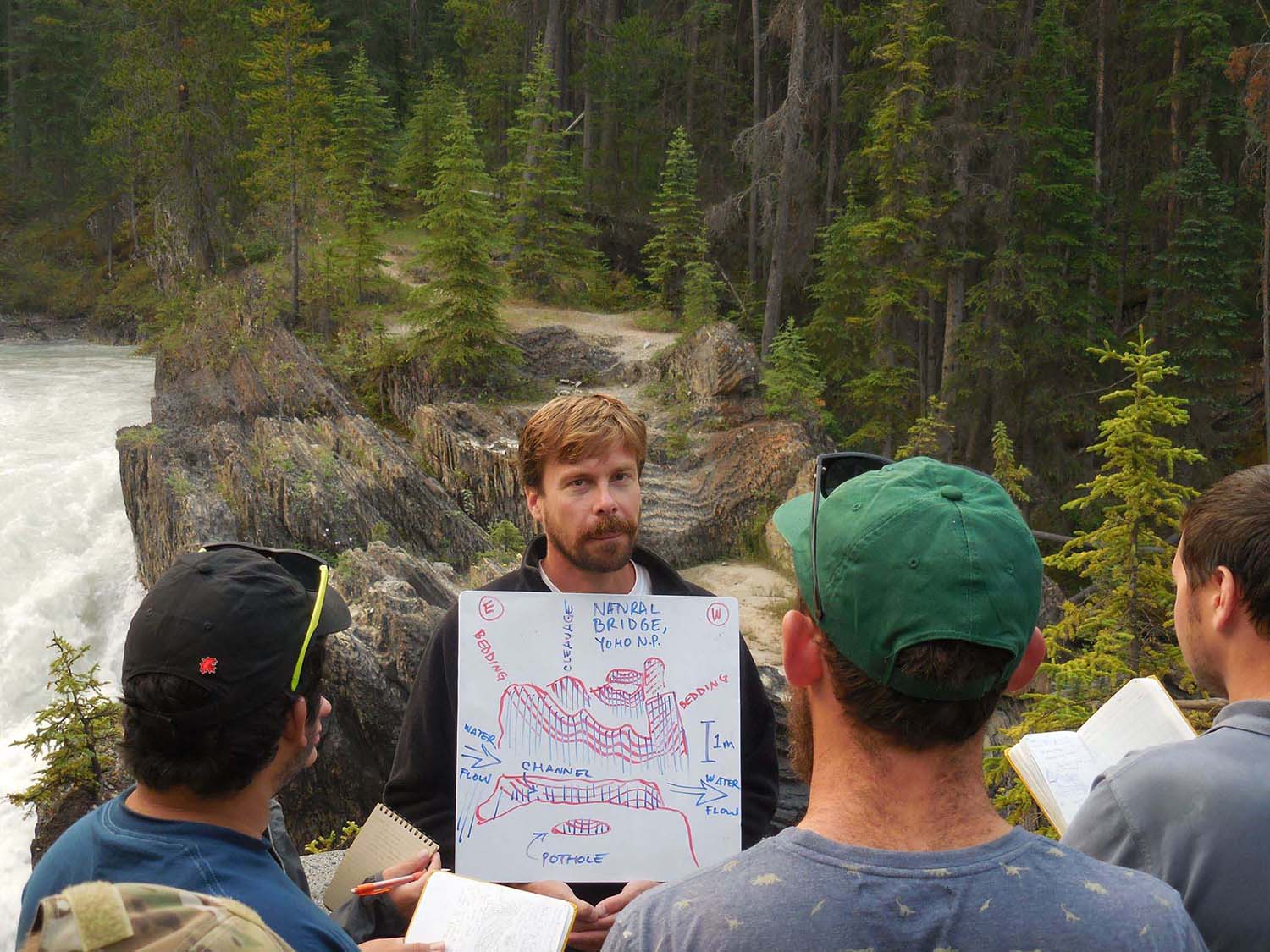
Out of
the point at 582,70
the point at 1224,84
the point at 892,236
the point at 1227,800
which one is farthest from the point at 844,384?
the point at 1227,800

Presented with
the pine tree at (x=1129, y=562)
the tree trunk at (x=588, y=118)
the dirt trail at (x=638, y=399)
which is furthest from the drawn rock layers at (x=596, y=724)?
the tree trunk at (x=588, y=118)

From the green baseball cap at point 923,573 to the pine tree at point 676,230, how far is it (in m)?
20.6

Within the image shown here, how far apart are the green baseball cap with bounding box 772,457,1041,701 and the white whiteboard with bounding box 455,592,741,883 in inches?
52.8

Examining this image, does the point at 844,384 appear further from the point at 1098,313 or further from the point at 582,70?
the point at 582,70

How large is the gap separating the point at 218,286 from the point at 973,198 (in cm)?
1591

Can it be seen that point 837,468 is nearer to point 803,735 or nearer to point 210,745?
point 803,735

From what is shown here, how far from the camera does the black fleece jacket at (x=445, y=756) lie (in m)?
2.94

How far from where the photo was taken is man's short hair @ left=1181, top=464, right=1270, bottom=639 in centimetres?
205

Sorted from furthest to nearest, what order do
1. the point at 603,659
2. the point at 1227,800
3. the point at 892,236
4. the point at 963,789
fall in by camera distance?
the point at 892,236, the point at 603,659, the point at 1227,800, the point at 963,789

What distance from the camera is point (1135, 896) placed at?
1319 mm

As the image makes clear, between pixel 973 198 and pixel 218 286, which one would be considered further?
pixel 218 286

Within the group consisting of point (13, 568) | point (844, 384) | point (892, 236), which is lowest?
point (13, 568)

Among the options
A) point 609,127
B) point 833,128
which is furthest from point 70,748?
point 609,127

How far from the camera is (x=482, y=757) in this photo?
2.73 metres
